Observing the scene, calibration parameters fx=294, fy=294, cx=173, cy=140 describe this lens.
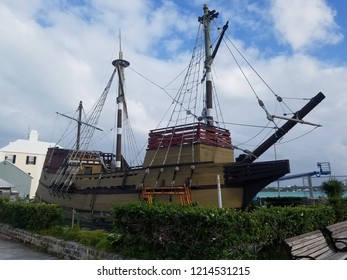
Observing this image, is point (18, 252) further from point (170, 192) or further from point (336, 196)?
point (336, 196)

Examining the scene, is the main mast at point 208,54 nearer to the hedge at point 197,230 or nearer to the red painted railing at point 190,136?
the red painted railing at point 190,136

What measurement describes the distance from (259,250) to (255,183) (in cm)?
688

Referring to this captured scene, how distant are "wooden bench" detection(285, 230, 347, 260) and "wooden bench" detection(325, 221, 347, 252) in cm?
17

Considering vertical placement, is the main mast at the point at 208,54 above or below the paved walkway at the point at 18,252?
above

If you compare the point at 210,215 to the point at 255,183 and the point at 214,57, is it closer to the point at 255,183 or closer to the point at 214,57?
the point at 255,183

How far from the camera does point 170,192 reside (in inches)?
519

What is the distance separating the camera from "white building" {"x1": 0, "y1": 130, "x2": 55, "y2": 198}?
42.2 meters

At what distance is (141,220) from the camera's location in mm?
5961

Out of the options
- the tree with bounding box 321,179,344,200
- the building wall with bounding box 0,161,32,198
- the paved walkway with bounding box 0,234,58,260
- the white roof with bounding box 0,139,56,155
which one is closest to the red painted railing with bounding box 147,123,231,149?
the tree with bounding box 321,179,344,200

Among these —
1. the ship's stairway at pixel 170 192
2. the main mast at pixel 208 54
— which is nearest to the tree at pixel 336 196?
the ship's stairway at pixel 170 192

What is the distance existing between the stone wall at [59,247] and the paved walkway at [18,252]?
15 cm

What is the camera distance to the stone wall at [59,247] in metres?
6.38

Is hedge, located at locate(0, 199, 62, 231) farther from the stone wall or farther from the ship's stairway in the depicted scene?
the ship's stairway

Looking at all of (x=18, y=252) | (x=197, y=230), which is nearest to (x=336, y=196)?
(x=197, y=230)
